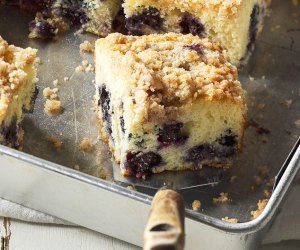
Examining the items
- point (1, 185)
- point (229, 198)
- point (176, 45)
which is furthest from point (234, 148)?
point (1, 185)

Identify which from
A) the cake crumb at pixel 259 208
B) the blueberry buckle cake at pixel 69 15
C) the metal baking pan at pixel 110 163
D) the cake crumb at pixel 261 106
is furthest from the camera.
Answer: the blueberry buckle cake at pixel 69 15

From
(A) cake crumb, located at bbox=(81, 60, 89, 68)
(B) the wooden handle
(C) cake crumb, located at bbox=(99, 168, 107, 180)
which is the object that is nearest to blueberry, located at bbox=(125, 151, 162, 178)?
(C) cake crumb, located at bbox=(99, 168, 107, 180)

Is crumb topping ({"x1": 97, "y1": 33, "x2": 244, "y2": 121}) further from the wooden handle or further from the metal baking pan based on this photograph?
the wooden handle

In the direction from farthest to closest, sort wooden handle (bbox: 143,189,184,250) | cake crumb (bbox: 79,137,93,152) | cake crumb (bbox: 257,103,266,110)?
cake crumb (bbox: 257,103,266,110)
cake crumb (bbox: 79,137,93,152)
wooden handle (bbox: 143,189,184,250)

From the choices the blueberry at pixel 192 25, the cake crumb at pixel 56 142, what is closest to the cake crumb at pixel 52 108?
the cake crumb at pixel 56 142

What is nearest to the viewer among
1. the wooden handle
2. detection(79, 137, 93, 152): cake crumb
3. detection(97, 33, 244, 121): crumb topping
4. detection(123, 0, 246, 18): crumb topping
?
the wooden handle

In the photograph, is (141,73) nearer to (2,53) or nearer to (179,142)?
(179,142)

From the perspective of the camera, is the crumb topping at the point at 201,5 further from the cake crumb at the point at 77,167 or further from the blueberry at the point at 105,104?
the cake crumb at the point at 77,167
